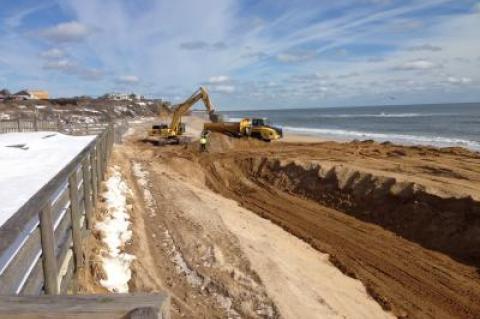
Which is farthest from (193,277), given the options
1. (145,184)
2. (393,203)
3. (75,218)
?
(393,203)

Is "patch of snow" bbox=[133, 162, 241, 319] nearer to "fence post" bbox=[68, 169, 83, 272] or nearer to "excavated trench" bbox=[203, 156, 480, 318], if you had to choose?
"fence post" bbox=[68, 169, 83, 272]

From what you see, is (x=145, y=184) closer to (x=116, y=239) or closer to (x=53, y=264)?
(x=116, y=239)

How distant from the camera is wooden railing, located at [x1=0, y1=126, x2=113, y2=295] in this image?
9.33 feet

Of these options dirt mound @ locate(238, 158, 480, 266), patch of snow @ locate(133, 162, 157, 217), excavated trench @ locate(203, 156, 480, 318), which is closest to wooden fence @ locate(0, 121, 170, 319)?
patch of snow @ locate(133, 162, 157, 217)

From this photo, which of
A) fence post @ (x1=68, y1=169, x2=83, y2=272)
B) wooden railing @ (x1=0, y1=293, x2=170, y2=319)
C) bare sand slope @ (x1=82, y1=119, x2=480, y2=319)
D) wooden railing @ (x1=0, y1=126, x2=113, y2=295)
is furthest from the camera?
bare sand slope @ (x1=82, y1=119, x2=480, y2=319)

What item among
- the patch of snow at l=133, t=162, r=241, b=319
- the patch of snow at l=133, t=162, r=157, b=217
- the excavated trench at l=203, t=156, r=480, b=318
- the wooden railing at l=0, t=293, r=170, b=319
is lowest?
the excavated trench at l=203, t=156, r=480, b=318

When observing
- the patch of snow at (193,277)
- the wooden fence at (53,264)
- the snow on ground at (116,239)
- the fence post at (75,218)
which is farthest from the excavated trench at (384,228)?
the wooden fence at (53,264)

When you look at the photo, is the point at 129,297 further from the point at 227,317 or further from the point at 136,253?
the point at 136,253

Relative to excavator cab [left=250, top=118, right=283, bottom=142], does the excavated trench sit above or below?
below

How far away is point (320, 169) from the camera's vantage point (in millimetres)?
17062

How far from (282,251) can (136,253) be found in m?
3.16

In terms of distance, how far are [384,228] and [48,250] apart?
1076cm

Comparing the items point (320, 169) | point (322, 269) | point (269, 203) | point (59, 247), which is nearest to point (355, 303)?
point (322, 269)

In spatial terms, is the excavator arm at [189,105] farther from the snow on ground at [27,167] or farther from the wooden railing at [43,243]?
the wooden railing at [43,243]
